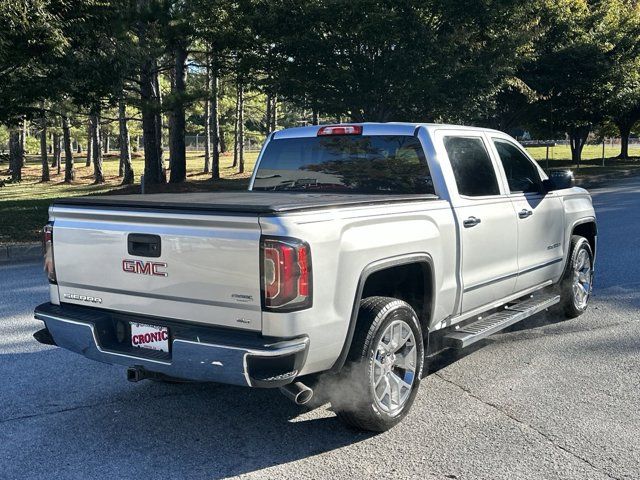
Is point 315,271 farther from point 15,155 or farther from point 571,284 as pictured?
point 15,155

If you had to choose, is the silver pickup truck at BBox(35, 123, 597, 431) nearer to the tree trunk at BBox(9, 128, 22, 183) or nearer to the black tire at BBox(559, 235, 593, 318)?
the black tire at BBox(559, 235, 593, 318)

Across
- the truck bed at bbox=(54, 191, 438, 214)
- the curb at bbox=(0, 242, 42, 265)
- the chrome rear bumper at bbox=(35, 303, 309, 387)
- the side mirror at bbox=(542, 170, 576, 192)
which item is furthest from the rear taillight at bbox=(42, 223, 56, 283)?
the curb at bbox=(0, 242, 42, 265)

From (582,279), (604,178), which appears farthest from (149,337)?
(604,178)

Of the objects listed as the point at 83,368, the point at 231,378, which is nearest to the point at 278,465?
the point at 231,378

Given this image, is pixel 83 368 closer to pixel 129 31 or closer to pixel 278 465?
pixel 278 465

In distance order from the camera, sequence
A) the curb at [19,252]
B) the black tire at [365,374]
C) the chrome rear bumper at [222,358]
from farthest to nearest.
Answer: the curb at [19,252]
the black tire at [365,374]
the chrome rear bumper at [222,358]

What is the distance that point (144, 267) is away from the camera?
379 cm

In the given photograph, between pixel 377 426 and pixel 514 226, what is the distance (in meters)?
2.27

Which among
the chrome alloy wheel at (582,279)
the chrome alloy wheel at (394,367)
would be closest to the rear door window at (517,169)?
the chrome alloy wheel at (582,279)

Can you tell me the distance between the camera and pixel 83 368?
5250mm

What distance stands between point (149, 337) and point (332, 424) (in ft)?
4.30

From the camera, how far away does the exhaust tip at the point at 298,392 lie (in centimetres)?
362

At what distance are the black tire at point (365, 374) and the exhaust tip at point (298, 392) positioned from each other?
12.7 inches

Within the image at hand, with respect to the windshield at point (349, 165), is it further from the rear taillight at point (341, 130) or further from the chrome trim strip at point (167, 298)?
the chrome trim strip at point (167, 298)
